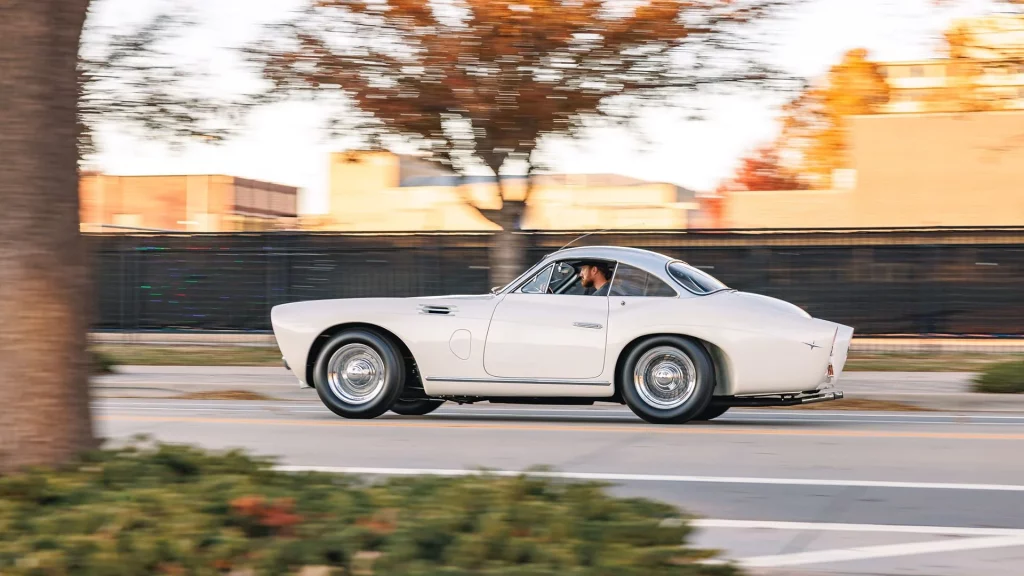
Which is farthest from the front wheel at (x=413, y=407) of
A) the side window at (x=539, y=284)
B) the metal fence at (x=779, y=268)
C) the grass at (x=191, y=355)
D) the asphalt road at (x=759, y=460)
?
the metal fence at (x=779, y=268)

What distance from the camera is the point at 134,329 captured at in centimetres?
2412

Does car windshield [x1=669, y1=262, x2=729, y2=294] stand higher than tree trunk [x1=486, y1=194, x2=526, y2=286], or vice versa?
tree trunk [x1=486, y1=194, x2=526, y2=286]

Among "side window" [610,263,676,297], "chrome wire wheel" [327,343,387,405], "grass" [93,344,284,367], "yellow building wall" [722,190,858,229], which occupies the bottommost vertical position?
"grass" [93,344,284,367]

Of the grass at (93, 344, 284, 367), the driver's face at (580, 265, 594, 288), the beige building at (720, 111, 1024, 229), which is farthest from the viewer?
the beige building at (720, 111, 1024, 229)

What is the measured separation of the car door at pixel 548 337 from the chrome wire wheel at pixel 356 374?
1.08m

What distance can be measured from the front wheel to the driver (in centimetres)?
205

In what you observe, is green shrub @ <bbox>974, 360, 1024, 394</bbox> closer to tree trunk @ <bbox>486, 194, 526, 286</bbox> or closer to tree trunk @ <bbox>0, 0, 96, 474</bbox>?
tree trunk @ <bbox>486, 194, 526, 286</bbox>

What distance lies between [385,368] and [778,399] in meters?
3.40

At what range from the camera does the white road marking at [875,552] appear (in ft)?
18.8

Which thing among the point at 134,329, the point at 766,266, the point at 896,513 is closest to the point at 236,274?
the point at 134,329

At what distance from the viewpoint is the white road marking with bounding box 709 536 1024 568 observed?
5.73 meters

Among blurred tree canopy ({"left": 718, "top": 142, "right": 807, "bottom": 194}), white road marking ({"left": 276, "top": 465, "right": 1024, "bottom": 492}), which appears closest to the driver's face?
white road marking ({"left": 276, "top": 465, "right": 1024, "bottom": 492})

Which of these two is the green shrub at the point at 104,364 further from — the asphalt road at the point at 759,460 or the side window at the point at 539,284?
the side window at the point at 539,284

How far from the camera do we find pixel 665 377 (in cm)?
1133
